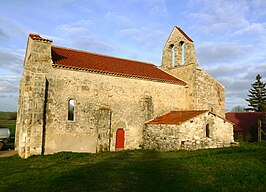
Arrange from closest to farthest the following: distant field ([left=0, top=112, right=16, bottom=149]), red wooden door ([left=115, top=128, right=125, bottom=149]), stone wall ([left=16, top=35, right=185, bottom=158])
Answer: stone wall ([left=16, top=35, right=185, bottom=158]) → red wooden door ([left=115, top=128, right=125, bottom=149]) → distant field ([left=0, top=112, right=16, bottom=149])

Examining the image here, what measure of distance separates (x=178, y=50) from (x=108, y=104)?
33.6ft

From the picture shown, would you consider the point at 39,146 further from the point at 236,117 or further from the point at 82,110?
the point at 236,117

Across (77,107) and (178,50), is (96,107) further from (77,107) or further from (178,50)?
(178,50)

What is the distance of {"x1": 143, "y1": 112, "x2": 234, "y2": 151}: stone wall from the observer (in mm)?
17125

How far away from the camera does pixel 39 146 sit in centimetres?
1482

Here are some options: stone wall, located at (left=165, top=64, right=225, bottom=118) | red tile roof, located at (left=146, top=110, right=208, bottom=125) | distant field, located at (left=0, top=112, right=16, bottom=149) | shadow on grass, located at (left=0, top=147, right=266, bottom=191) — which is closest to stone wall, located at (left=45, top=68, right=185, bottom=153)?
red tile roof, located at (left=146, top=110, right=208, bottom=125)

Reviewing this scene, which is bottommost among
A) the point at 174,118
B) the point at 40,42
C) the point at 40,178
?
the point at 40,178

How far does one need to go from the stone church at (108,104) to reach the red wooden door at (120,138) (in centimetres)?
8

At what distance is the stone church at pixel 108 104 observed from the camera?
50.7ft

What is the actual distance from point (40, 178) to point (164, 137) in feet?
35.2

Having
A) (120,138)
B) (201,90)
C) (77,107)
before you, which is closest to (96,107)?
(77,107)

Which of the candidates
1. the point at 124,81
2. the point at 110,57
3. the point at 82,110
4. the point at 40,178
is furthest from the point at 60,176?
the point at 110,57

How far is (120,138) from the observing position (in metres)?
18.7

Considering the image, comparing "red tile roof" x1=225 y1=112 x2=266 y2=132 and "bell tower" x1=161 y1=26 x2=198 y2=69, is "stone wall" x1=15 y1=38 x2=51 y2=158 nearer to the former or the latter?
"bell tower" x1=161 y1=26 x2=198 y2=69
